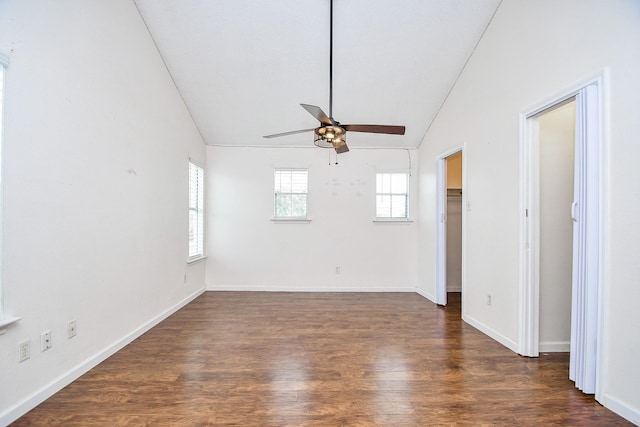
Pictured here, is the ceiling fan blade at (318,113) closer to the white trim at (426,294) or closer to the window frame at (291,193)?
the window frame at (291,193)

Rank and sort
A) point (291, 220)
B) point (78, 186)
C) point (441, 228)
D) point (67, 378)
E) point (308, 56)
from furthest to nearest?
point (291, 220), point (441, 228), point (308, 56), point (78, 186), point (67, 378)

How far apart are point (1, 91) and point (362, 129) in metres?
2.49

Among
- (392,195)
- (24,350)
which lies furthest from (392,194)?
(24,350)

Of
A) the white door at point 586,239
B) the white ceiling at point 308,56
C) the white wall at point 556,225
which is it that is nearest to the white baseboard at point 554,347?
the white wall at point 556,225

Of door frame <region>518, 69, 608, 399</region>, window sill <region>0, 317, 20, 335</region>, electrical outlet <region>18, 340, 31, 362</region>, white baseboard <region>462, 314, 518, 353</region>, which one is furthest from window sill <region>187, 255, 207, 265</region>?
door frame <region>518, 69, 608, 399</region>

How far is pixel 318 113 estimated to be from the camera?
8.16 ft

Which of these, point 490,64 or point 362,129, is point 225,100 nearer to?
point 362,129

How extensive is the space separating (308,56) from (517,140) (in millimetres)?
2496

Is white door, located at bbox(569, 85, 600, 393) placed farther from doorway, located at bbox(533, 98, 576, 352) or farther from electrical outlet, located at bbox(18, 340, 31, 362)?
electrical outlet, located at bbox(18, 340, 31, 362)

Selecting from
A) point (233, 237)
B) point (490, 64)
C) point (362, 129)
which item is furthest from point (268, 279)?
point (490, 64)

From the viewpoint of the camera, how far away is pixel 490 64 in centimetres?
313

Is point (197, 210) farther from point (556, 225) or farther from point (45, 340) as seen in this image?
point (556, 225)

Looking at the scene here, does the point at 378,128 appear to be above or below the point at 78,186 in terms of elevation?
above

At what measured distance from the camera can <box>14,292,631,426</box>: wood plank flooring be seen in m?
1.80
